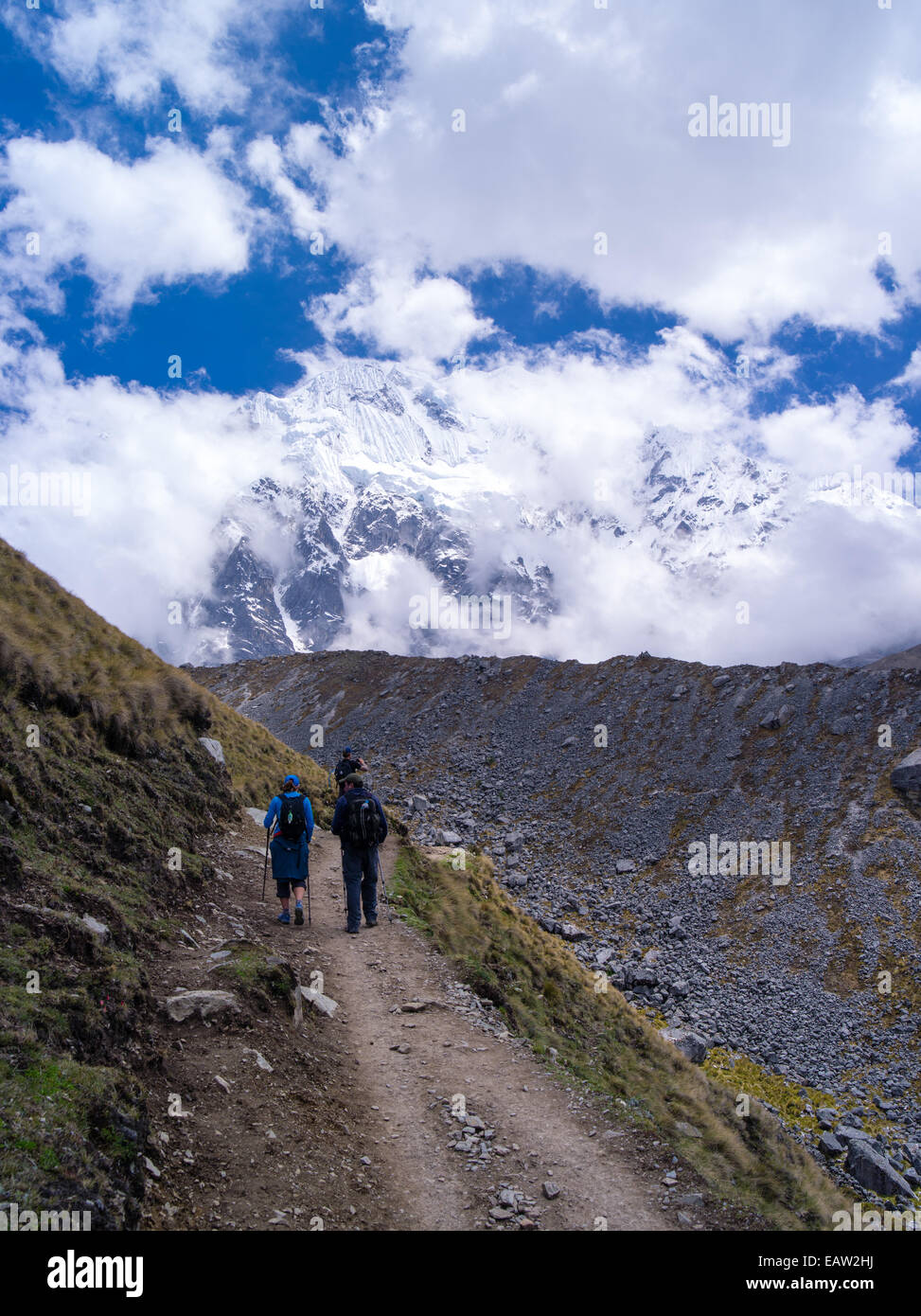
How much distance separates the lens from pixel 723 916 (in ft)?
110

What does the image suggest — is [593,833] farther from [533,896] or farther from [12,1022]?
[12,1022]

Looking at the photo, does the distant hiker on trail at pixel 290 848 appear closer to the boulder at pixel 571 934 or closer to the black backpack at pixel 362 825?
the black backpack at pixel 362 825

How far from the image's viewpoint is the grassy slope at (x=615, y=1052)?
28.6 feet

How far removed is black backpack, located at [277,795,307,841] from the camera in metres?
13.2

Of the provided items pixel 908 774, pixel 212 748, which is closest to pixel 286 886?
pixel 212 748

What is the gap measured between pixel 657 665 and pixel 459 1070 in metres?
50.4

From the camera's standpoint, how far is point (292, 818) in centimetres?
1335

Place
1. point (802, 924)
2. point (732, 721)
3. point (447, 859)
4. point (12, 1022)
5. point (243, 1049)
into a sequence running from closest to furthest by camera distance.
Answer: point (12, 1022) < point (243, 1049) < point (447, 859) < point (802, 924) < point (732, 721)

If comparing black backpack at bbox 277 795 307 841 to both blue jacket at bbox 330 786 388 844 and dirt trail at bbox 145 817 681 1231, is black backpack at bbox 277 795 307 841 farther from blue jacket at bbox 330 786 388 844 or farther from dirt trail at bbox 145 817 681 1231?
dirt trail at bbox 145 817 681 1231

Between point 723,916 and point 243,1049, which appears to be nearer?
point 243,1049

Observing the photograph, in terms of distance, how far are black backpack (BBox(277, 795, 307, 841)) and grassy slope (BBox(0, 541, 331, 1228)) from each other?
5.80 ft

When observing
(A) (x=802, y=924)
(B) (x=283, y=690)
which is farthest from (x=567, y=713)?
(B) (x=283, y=690)

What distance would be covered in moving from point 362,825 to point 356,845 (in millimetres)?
369

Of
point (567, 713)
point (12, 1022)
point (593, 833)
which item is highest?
point (567, 713)
